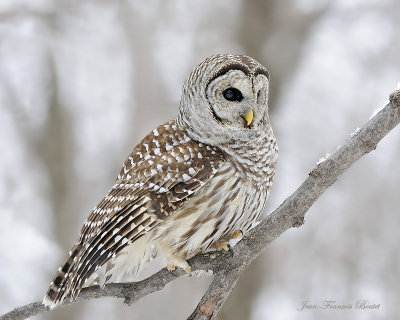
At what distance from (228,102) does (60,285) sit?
150cm

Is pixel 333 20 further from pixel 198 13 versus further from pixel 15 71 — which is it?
pixel 15 71

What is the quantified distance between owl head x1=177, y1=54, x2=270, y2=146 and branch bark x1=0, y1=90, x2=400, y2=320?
2.66 ft

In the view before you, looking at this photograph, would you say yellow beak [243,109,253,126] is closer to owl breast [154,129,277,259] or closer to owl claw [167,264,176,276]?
Answer: owl breast [154,129,277,259]

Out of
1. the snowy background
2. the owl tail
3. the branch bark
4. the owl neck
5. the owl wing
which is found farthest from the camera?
the snowy background

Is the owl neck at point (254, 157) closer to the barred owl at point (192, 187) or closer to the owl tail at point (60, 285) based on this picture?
the barred owl at point (192, 187)

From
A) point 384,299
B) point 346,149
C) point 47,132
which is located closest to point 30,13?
point 47,132

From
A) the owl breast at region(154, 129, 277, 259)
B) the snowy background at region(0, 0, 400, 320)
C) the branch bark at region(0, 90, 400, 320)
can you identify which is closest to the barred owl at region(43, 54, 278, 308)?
the owl breast at region(154, 129, 277, 259)

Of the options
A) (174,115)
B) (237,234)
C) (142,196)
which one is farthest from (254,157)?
(174,115)

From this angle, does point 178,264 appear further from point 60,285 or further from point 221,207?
point 60,285

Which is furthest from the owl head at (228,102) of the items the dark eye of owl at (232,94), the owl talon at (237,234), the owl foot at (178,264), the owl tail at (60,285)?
the owl tail at (60,285)

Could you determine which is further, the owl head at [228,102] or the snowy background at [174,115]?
the snowy background at [174,115]

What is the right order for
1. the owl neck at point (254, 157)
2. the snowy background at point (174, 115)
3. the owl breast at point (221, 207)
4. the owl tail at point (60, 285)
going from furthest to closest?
the snowy background at point (174, 115)
the owl neck at point (254, 157)
the owl breast at point (221, 207)
the owl tail at point (60, 285)

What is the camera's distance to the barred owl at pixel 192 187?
3.78m

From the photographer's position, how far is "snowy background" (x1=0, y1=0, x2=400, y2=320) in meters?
8.34
